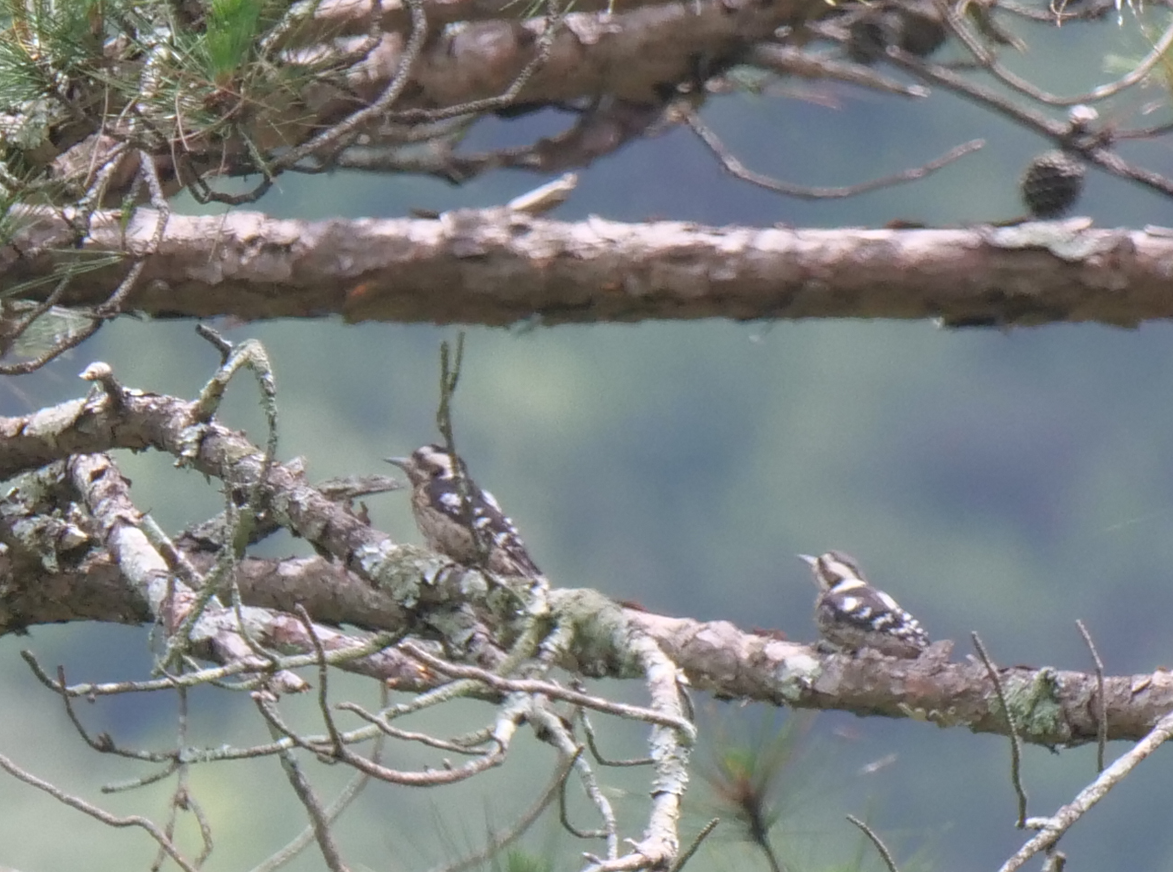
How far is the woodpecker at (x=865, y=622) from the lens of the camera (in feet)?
6.27

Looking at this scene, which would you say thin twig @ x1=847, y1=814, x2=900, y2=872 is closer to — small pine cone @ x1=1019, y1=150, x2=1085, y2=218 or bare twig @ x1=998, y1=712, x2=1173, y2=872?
bare twig @ x1=998, y1=712, x2=1173, y2=872

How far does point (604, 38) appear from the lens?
1.77 m

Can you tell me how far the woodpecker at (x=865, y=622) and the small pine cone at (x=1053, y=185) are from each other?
58 centimetres

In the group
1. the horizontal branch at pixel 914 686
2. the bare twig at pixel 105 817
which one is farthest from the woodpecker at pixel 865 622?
the bare twig at pixel 105 817

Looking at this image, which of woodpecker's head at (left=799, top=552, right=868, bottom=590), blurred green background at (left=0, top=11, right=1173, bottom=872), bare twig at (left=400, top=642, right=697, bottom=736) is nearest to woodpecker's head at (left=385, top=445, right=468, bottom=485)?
woodpecker's head at (left=799, top=552, right=868, bottom=590)

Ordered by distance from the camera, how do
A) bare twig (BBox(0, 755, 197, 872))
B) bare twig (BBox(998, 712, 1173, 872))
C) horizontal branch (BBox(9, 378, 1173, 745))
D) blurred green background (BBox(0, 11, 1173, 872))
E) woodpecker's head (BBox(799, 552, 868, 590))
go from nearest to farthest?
1. bare twig (BBox(998, 712, 1173, 872))
2. bare twig (BBox(0, 755, 197, 872))
3. horizontal branch (BBox(9, 378, 1173, 745))
4. woodpecker's head (BBox(799, 552, 868, 590))
5. blurred green background (BBox(0, 11, 1173, 872))

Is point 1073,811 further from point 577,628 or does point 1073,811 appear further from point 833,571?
point 833,571

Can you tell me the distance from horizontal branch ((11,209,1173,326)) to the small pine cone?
0.26 m

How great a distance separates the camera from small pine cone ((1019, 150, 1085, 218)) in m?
1.77

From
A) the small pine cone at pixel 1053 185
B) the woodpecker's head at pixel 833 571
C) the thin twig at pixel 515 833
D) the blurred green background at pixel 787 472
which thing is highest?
the small pine cone at pixel 1053 185

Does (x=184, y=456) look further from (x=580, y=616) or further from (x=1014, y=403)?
(x=1014, y=403)

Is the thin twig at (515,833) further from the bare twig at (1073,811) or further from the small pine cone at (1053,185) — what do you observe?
the small pine cone at (1053,185)

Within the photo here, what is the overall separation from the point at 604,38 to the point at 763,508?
8.02 feet

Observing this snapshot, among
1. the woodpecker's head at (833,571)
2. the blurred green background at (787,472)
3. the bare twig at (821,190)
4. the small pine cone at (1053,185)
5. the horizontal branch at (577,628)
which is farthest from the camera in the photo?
the blurred green background at (787,472)
